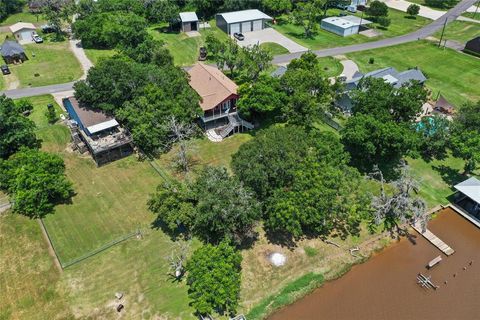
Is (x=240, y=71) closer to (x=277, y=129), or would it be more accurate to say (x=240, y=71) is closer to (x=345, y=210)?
(x=277, y=129)

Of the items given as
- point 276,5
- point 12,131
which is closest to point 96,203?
point 12,131

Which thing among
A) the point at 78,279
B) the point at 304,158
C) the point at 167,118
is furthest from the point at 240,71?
the point at 78,279

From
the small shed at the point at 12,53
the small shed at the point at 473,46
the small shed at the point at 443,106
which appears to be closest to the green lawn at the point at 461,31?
the small shed at the point at 473,46

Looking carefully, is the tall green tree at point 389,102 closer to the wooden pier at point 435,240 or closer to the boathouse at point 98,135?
the wooden pier at point 435,240

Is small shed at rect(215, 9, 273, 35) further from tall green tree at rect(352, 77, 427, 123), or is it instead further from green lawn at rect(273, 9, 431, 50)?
tall green tree at rect(352, 77, 427, 123)

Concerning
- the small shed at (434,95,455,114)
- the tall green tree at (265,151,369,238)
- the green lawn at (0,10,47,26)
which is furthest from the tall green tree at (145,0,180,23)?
the tall green tree at (265,151,369,238)
